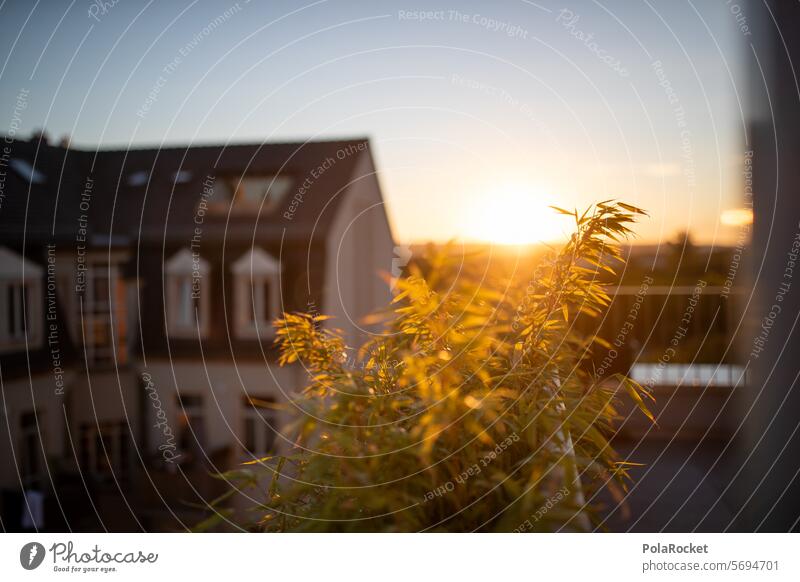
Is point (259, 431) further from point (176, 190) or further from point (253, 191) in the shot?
point (176, 190)

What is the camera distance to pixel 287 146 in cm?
320

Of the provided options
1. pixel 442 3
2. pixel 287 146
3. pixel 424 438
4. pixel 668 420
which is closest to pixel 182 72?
pixel 442 3

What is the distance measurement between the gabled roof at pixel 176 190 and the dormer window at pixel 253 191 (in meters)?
0.04

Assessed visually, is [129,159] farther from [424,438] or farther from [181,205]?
[424,438]

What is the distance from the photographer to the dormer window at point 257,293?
2.97 m

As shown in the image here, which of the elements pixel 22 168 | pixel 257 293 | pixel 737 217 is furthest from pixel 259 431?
pixel 737 217

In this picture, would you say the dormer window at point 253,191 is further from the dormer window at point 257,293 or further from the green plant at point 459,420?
the green plant at point 459,420

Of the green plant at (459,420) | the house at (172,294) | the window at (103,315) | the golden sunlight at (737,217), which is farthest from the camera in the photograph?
the window at (103,315)

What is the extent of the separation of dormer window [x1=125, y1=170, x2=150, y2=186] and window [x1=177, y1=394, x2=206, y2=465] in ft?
3.67

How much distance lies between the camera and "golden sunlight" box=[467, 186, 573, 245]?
4.07 ft

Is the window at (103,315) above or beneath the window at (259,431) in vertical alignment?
above
